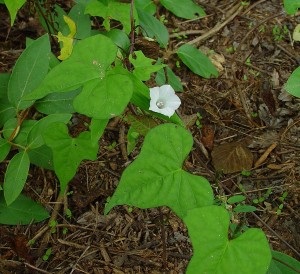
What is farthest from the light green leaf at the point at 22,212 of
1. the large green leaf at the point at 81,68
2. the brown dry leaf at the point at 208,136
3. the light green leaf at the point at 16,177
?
the brown dry leaf at the point at 208,136

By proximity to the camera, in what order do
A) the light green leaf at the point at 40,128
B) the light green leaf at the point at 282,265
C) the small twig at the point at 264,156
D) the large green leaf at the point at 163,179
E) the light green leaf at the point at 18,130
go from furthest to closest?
the small twig at the point at 264,156
the light green leaf at the point at 18,130
the light green leaf at the point at 40,128
the light green leaf at the point at 282,265
the large green leaf at the point at 163,179

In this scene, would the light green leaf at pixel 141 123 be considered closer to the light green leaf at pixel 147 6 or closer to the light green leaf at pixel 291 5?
the light green leaf at pixel 291 5

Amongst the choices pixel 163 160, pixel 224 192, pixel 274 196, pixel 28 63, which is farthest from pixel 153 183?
pixel 28 63

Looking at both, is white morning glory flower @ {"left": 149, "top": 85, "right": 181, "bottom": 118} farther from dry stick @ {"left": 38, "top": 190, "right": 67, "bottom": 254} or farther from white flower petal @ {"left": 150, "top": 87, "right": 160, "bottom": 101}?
dry stick @ {"left": 38, "top": 190, "right": 67, "bottom": 254}

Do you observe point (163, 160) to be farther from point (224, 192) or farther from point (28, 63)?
point (28, 63)

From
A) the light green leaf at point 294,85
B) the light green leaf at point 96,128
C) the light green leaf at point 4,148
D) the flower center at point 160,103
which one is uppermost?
the light green leaf at point 294,85

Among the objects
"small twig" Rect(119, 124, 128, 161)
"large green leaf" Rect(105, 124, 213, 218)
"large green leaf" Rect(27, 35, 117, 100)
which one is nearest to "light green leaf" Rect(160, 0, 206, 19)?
"small twig" Rect(119, 124, 128, 161)

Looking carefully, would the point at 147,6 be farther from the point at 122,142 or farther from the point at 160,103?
the point at 160,103

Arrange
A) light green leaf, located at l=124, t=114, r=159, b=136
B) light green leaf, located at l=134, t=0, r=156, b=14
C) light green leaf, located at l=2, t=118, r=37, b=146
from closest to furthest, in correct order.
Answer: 1. light green leaf, located at l=124, t=114, r=159, b=136
2. light green leaf, located at l=2, t=118, r=37, b=146
3. light green leaf, located at l=134, t=0, r=156, b=14
